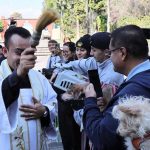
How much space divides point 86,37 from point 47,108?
339cm

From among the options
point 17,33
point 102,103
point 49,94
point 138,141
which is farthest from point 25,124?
point 138,141

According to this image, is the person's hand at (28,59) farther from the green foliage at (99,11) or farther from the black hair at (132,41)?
the green foliage at (99,11)

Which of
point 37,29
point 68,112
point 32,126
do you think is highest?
point 37,29

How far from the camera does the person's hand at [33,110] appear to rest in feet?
10.5

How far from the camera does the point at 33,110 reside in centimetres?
323

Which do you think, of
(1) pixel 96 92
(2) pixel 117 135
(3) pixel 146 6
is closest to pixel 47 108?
(1) pixel 96 92

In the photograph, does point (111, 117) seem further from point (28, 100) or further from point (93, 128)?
point (28, 100)

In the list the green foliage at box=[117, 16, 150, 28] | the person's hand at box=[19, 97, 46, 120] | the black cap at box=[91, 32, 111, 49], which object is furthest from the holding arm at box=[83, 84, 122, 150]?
the green foliage at box=[117, 16, 150, 28]

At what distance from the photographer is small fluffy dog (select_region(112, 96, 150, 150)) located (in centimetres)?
228

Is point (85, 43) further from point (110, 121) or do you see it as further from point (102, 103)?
point (110, 121)

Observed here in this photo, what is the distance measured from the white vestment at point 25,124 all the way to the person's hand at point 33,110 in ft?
0.20

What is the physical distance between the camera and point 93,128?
2711 millimetres

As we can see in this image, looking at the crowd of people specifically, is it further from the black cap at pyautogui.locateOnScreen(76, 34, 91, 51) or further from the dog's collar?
the black cap at pyautogui.locateOnScreen(76, 34, 91, 51)

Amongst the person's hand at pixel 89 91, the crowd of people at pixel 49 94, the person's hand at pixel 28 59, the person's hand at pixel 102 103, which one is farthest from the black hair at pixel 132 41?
the person's hand at pixel 28 59
